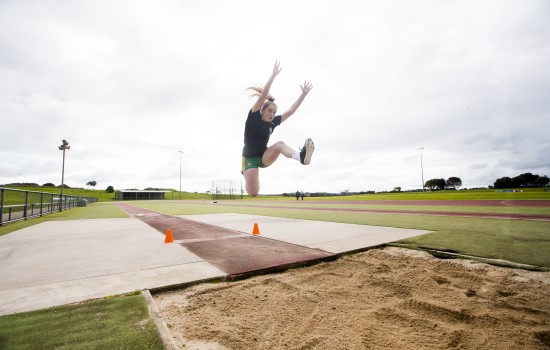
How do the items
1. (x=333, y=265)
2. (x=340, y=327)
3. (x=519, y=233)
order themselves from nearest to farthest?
(x=340, y=327)
(x=333, y=265)
(x=519, y=233)

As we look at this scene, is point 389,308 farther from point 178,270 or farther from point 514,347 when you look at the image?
point 178,270

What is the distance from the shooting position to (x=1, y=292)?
3346mm

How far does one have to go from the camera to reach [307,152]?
463 cm

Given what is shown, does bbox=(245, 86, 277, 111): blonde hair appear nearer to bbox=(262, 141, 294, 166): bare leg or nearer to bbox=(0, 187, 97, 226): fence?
bbox=(262, 141, 294, 166): bare leg

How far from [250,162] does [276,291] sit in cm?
262

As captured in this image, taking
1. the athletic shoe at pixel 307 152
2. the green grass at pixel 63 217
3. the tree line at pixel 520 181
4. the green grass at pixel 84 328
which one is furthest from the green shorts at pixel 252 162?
the tree line at pixel 520 181

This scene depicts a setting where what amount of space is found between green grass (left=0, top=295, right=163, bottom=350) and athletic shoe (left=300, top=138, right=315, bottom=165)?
3.09m

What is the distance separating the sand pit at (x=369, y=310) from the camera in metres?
2.39

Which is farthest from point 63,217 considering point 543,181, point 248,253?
point 543,181

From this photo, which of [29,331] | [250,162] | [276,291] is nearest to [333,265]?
[276,291]

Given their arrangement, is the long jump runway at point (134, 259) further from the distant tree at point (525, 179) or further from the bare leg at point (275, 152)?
the distant tree at point (525, 179)

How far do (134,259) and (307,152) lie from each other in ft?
12.4

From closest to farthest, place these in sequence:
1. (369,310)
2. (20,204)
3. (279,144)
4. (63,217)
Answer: (369,310)
(279,144)
(20,204)
(63,217)

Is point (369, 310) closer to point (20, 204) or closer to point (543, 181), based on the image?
point (20, 204)
